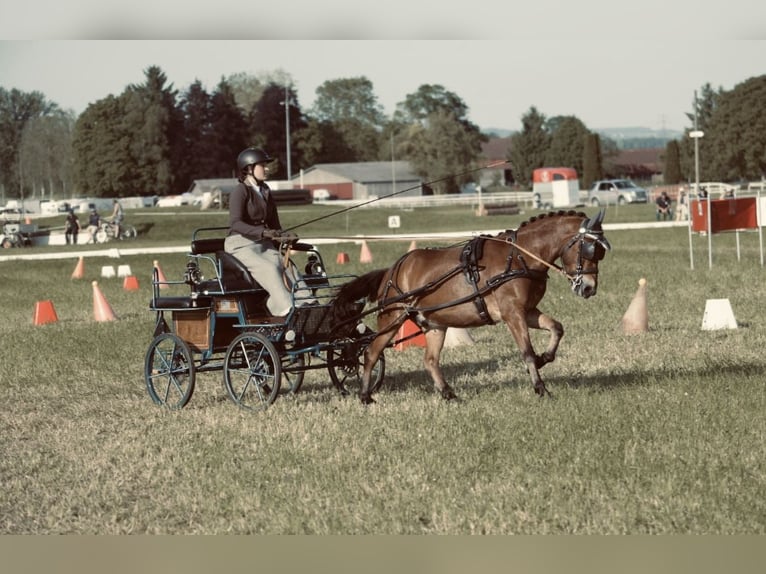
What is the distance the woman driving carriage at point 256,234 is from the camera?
10969 mm

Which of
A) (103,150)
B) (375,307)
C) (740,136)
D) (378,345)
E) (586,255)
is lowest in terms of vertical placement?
(378,345)

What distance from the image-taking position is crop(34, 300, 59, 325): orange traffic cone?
19.9 metres

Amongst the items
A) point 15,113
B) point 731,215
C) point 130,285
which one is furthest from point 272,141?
point 731,215

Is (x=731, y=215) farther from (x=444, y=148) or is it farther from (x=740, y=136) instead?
(x=444, y=148)

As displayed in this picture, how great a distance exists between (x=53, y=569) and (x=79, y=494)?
2.09 meters

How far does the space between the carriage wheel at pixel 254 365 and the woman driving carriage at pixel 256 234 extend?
37cm

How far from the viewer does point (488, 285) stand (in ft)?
34.1

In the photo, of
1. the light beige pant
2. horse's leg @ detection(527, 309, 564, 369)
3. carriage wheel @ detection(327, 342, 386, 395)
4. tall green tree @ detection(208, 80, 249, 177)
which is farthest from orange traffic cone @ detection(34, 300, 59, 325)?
tall green tree @ detection(208, 80, 249, 177)

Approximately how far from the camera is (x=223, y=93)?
9900 centimetres

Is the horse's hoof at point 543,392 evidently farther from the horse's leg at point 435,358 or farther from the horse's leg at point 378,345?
the horse's leg at point 378,345

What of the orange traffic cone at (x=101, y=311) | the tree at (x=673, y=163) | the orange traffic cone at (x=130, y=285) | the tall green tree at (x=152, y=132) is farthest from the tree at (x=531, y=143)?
the orange traffic cone at (x=101, y=311)

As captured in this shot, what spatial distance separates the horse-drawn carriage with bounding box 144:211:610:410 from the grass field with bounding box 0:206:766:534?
39 cm

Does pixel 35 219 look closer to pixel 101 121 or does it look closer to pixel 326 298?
pixel 101 121

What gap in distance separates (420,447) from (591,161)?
91.9m
